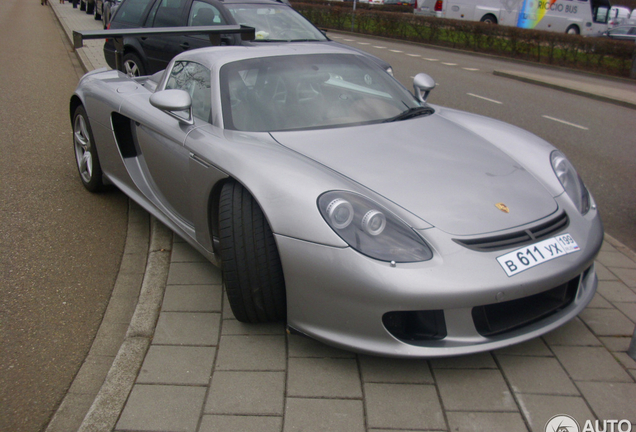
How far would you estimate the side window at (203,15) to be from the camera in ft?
24.4

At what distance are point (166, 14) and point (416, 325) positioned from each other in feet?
22.9

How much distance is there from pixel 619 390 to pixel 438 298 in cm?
88

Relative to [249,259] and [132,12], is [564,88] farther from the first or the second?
[249,259]

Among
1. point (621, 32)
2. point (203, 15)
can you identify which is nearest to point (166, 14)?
point (203, 15)

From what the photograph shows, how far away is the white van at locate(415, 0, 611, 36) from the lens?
906 inches

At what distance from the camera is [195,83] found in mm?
3502

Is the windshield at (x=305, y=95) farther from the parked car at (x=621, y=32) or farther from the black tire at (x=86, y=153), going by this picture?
the parked car at (x=621, y=32)

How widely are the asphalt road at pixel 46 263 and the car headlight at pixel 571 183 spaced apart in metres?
2.51

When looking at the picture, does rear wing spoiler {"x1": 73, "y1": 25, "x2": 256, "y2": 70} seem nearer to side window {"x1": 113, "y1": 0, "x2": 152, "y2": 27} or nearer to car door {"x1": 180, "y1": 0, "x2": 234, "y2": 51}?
car door {"x1": 180, "y1": 0, "x2": 234, "y2": 51}

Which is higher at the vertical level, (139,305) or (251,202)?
(251,202)

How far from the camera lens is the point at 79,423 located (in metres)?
2.27

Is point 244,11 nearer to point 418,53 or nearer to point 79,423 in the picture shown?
point 79,423

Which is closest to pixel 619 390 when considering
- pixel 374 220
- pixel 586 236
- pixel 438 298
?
pixel 586 236

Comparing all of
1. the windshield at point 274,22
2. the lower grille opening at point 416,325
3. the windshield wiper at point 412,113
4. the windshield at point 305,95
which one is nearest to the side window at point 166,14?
the windshield at point 274,22
